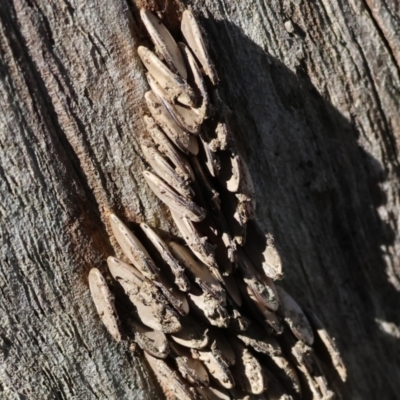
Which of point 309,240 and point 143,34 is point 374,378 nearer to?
point 309,240

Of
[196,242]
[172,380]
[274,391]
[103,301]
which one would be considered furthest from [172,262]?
[274,391]

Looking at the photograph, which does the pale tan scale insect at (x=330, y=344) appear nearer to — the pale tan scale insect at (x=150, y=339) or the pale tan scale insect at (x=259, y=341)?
the pale tan scale insect at (x=259, y=341)

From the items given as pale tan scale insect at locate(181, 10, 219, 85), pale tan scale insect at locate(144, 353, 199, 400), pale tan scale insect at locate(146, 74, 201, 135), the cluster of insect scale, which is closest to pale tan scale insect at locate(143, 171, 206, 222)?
the cluster of insect scale

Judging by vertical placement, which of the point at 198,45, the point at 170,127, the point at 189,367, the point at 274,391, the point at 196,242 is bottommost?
the point at 274,391

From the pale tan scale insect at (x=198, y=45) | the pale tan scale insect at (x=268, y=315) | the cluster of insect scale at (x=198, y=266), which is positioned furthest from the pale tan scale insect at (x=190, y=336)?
the pale tan scale insect at (x=198, y=45)

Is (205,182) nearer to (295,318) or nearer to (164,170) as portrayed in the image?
(164,170)

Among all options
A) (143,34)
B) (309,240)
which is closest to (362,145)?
(309,240)
